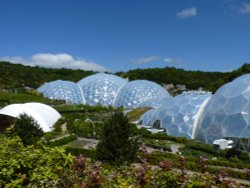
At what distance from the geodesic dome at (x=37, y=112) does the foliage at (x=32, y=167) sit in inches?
1049

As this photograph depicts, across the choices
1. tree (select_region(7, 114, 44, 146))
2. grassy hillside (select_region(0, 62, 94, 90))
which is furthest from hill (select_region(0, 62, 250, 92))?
tree (select_region(7, 114, 44, 146))

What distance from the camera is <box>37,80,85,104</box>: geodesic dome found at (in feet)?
211

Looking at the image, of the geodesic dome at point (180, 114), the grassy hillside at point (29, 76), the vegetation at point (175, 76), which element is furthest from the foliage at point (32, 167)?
the vegetation at point (175, 76)

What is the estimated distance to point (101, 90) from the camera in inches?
2510

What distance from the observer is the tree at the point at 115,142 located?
17453 mm

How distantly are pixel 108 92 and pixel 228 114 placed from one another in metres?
34.5

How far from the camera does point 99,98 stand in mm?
63438

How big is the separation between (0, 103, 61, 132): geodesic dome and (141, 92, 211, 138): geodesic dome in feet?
33.2

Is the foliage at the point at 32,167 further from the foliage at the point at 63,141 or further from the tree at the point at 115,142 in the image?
the foliage at the point at 63,141

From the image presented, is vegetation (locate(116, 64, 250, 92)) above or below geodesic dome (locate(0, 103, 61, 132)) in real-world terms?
above

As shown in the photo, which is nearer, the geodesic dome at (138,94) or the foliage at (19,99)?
the foliage at (19,99)

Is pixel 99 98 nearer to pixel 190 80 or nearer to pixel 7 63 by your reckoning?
pixel 190 80

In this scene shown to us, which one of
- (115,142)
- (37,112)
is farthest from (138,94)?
(115,142)

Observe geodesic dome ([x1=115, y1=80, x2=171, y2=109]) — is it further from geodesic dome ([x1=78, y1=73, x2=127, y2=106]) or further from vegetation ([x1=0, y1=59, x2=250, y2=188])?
vegetation ([x1=0, y1=59, x2=250, y2=188])
